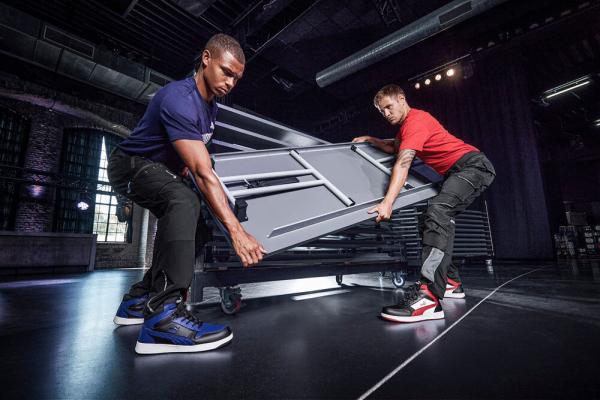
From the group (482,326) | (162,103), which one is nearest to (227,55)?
(162,103)

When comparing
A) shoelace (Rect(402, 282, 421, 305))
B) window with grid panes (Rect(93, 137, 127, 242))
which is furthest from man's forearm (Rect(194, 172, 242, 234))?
window with grid panes (Rect(93, 137, 127, 242))

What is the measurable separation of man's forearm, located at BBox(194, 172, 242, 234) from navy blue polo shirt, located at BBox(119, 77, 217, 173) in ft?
0.63

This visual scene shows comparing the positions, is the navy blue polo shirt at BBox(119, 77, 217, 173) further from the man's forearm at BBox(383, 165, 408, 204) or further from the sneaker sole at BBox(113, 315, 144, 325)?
the man's forearm at BBox(383, 165, 408, 204)

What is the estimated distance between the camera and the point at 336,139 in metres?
9.56

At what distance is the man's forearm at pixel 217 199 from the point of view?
1.04 metres

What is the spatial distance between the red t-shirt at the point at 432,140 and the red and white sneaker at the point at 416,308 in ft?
2.89

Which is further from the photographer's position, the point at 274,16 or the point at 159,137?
the point at 274,16

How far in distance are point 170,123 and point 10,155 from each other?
34.6 ft

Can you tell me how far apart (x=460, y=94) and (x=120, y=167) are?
765 centimetres

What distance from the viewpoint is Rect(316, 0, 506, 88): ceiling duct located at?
4.07 m

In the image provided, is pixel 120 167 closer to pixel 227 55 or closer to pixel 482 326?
pixel 227 55

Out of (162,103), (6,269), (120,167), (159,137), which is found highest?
(162,103)

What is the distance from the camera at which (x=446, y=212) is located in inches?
63.0

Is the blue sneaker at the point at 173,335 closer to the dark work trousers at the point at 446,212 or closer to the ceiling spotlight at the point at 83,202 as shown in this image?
the dark work trousers at the point at 446,212
